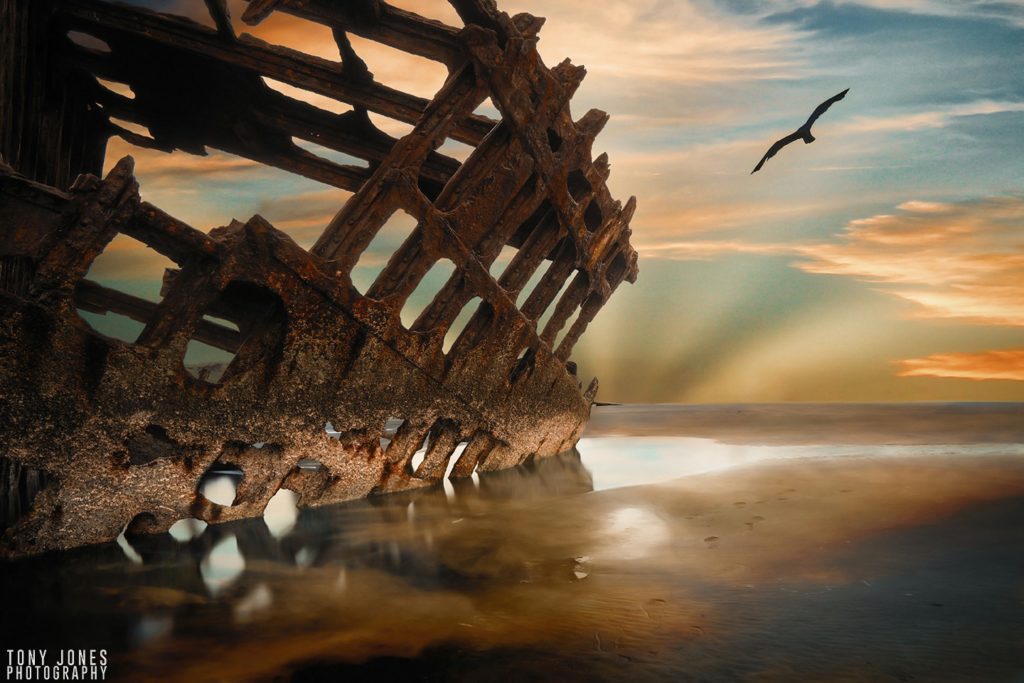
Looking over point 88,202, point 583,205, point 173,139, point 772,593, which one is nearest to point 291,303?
point 88,202

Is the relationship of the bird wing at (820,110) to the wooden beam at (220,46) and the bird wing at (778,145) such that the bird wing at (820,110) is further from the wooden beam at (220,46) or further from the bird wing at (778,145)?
the wooden beam at (220,46)

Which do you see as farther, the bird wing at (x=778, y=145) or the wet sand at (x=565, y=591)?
the bird wing at (x=778, y=145)

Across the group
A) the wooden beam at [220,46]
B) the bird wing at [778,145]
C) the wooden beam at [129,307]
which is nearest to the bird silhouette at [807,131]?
the bird wing at [778,145]

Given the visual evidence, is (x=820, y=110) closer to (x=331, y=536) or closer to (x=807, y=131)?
(x=807, y=131)

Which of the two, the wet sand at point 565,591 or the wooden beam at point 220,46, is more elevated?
the wooden beam at point 220,46

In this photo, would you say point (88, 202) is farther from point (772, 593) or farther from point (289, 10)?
point (772, 593)

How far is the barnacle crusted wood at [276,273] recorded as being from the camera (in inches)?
172

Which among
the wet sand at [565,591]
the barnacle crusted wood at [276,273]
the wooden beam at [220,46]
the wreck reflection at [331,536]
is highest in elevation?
the wooden beam at [220,46]

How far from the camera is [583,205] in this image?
845 cm

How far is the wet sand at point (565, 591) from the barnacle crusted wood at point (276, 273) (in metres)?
0.53

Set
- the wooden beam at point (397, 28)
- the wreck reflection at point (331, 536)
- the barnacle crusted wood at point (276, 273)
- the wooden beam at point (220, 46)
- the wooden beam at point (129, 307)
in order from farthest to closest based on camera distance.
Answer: the wooden beam at point (129, 307) < the wooden beam at point (220, 46) < the wooden beam at point (397, 28) < the wreck reflection at point (331, 536) < the barnacle crusted wood at point (276, 273)

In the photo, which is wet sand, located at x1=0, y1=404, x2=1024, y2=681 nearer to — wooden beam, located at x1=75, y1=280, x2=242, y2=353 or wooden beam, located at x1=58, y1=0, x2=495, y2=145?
wooden beam, located at x1=75, y1=280, x2=242, y2=353

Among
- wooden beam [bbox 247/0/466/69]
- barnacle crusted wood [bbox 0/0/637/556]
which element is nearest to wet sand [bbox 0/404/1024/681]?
barnacle crusted wood [bbox 0/0/637/556]

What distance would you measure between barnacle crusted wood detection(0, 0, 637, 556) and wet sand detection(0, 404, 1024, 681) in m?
0.53
